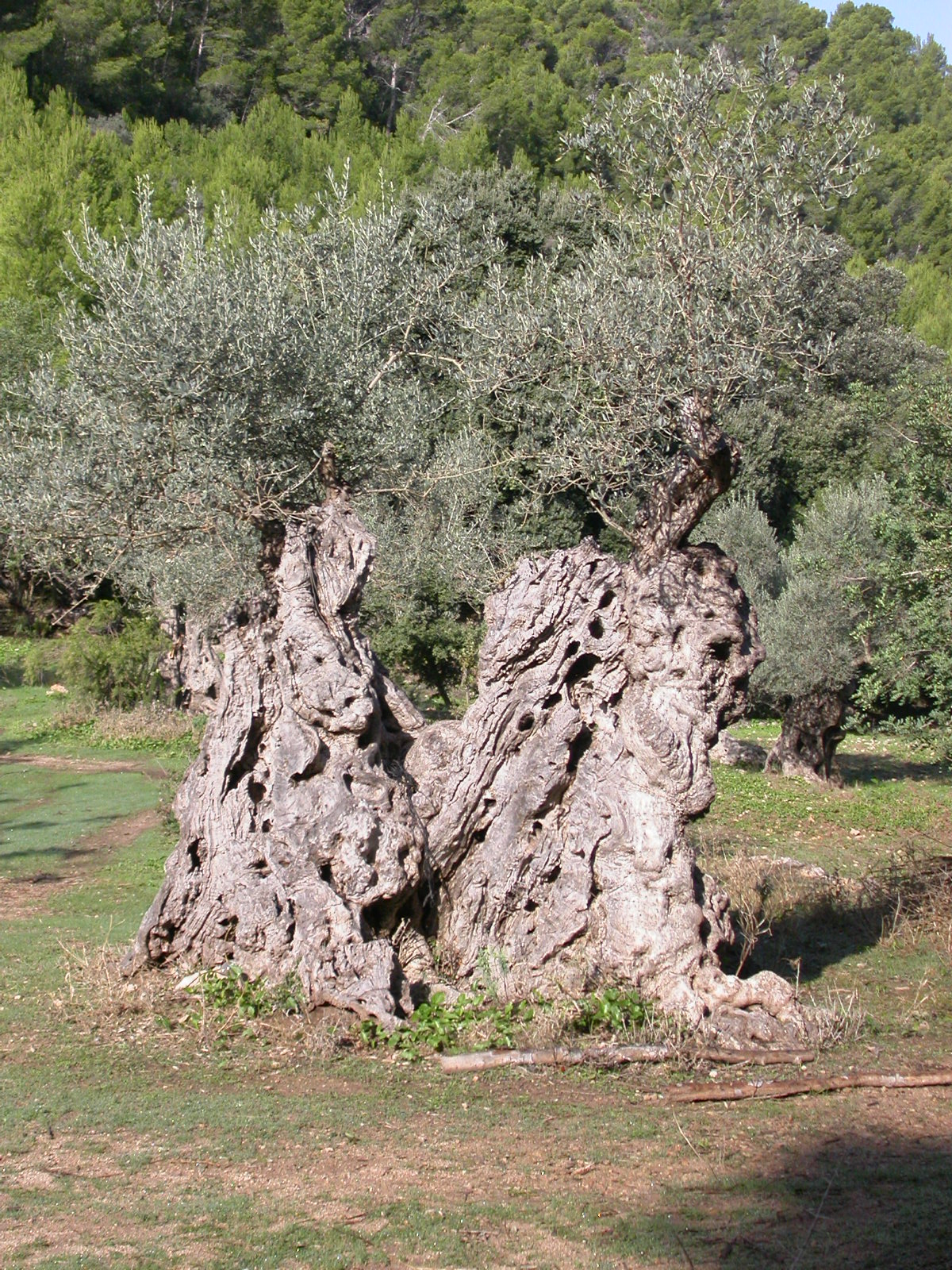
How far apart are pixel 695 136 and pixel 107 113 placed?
58590 mm

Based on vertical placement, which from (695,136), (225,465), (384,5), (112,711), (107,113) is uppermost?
(384,5)

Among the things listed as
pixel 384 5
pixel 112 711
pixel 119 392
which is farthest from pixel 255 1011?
pixel 384 5

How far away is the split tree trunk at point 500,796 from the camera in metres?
7.30

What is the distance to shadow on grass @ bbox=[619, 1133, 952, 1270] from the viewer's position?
169 inches

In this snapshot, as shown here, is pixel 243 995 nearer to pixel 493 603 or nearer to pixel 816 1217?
pixel 493 603

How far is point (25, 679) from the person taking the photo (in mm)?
24641

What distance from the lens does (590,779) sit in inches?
301

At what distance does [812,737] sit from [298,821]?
13.4 meters

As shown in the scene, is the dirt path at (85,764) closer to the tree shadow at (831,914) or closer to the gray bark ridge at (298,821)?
the tree shadow at (831,914)

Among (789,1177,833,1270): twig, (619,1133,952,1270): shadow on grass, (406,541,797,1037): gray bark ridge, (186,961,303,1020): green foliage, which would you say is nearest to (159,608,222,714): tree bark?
(406,541,797,1037): gray bark ridge

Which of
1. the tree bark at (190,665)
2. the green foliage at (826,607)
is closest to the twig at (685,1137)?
the green foliage at (826,607)

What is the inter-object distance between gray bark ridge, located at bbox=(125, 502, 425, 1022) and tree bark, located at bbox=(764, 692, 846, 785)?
1251cm

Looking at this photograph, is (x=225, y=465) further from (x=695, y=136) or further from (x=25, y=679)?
(x=25, y=679)

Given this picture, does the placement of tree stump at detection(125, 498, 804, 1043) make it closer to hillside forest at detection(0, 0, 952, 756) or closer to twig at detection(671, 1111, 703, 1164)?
hillside forest at detection(0, 0, 952, 756)
